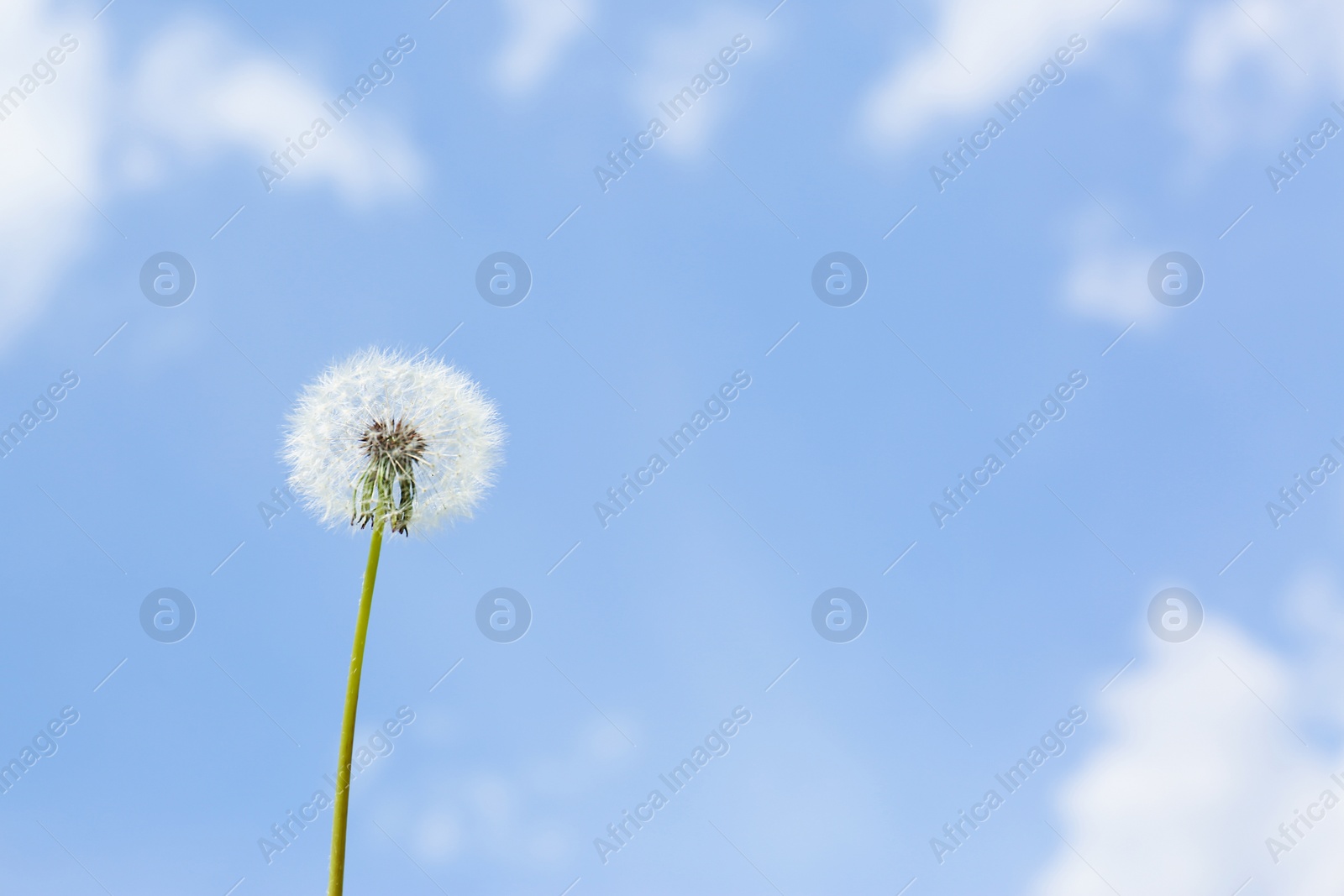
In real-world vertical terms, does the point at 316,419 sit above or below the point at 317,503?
above

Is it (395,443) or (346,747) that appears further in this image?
(395,443)

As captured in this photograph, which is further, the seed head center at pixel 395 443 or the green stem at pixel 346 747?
the seed head center at pixel 395 443

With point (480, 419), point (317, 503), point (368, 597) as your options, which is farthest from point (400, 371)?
point (368, 597)

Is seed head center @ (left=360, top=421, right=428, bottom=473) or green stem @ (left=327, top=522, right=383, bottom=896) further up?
seed head center @ (left=360, top=421, right=428, bottom=473)

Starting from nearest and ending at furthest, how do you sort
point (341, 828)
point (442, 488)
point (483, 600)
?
→ point (341, 828) → point (442, 488) → point (483, 600)

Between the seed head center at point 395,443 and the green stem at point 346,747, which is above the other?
the seed head center at point 395,443

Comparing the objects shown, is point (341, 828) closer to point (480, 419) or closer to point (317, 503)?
point (317, 503)

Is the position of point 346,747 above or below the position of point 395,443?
below

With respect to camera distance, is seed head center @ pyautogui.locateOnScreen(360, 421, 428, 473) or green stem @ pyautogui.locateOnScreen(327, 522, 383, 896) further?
seed head center @ pyautogui.locateOnScreen(360, 421, 428, 473)
